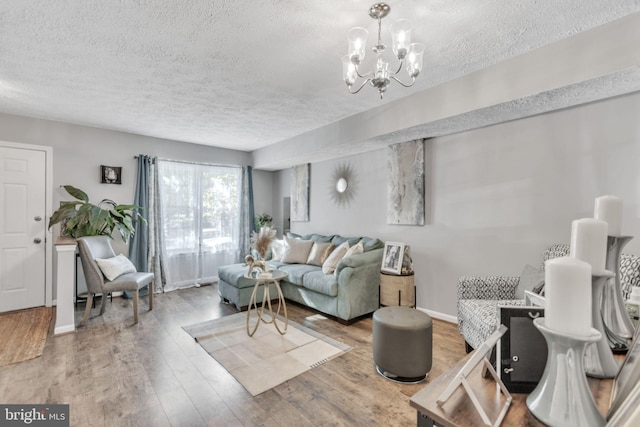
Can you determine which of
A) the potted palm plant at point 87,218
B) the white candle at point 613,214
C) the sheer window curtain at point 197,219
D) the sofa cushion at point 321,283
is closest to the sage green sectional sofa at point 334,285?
the sofa cushion at point 321,283

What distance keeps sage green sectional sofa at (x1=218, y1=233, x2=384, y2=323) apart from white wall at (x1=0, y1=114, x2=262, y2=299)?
6.91 feet

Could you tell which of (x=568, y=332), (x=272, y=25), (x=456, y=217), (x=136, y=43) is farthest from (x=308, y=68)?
(x=568, y=332)

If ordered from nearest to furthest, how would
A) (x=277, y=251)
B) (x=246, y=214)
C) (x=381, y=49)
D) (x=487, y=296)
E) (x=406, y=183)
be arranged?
1. (x=381, y=49)
2. (x=487, y=296)
3. (x=406, y=183)
4. (x=277, y=251)
5. (x=246, y=214)

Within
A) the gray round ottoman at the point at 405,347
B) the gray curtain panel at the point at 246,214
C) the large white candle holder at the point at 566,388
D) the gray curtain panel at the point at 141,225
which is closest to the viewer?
the large white candle holder at the point at 566,388

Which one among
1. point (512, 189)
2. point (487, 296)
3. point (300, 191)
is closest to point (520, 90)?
point (512, 189)

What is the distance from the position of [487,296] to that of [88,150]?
17.7ft

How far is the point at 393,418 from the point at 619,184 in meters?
2.52

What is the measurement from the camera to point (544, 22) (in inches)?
76.0

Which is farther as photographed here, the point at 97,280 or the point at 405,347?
the point at 97,280

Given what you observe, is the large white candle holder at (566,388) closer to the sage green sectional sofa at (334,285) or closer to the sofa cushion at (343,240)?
the sage green sectional sofa at (334,285)

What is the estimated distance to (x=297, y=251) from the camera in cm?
465

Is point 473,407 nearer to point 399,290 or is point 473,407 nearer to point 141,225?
point 399,290

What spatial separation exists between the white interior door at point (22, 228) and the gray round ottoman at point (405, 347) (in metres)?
4.57

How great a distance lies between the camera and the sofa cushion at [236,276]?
3.89 metres
